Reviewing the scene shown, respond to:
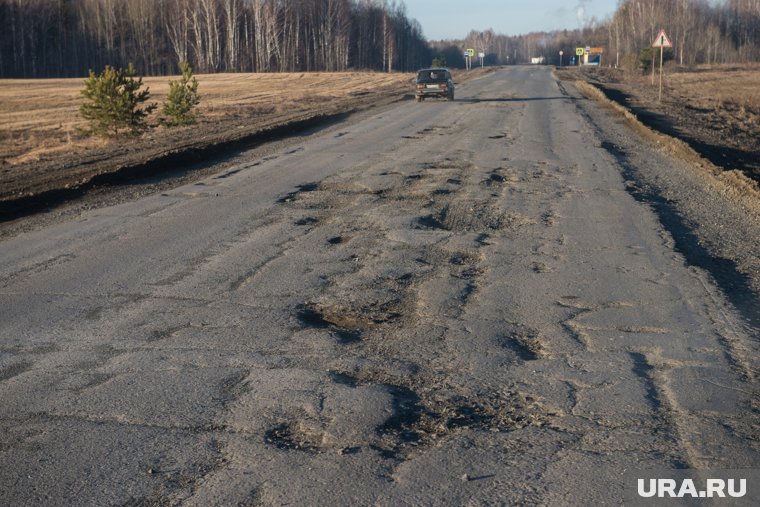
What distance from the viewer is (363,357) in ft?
18.9

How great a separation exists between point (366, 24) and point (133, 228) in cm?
11916

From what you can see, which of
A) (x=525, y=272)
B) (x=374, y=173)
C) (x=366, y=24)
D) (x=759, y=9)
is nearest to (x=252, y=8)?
(x=366, y=24)

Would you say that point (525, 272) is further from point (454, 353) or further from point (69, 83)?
point (69, 83)

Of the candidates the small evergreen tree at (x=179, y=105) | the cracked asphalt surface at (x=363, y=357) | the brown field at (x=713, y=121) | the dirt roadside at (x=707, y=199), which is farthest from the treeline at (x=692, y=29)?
the cracked asphalt surface at (x=363, y=357)

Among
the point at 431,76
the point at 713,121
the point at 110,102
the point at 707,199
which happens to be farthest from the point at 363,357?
the point at 431,76

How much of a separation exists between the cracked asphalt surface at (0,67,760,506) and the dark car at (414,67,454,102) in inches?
982

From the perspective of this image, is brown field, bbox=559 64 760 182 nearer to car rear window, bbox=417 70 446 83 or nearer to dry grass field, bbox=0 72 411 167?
car rear window, bbox=417 70 446 83

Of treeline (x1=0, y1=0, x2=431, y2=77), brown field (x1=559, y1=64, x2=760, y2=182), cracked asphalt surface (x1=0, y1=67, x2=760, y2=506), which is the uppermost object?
treeline (x1=0, y1=0, x2=431, y2=77)

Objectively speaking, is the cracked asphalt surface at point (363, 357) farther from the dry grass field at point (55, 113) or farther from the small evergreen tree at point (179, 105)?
the small evergreen tree at point (179, 105)

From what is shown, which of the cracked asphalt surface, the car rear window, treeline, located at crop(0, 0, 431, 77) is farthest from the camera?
treeline, located at crop(0, 0, 431, 77)

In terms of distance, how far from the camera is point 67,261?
858 cm

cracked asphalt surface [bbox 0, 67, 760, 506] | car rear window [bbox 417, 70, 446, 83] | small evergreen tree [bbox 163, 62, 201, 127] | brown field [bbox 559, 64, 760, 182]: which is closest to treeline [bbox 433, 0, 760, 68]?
brown field [bbox 559, 64, 760, 182]

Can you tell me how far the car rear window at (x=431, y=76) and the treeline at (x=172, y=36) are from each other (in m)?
65.3

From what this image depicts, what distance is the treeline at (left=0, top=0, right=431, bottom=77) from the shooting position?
319ft
